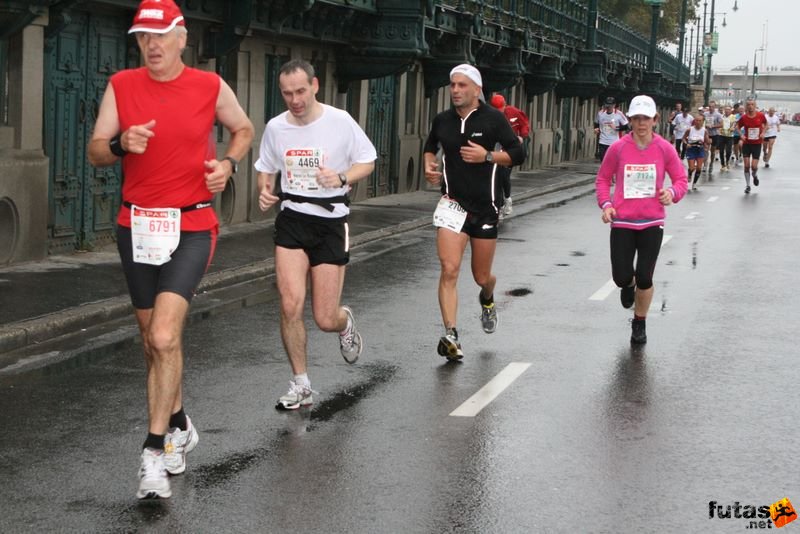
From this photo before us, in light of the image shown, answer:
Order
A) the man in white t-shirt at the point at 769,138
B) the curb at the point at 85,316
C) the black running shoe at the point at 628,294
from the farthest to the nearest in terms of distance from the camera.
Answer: the man in white t-shirt at the point at 769,138 → the black running shoe at the point at 628,294 → the curb at the point at 85,316

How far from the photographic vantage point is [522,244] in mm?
18734

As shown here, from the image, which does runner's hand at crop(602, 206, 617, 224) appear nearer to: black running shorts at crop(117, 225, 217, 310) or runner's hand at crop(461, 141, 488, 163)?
runner's hand at crop(461, 141, 488, 163)

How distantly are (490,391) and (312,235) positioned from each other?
1.51 meters

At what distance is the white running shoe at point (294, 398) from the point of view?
26.9 ft

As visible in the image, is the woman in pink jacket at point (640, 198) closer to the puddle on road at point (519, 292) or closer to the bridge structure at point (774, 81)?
the puddle on road at point (519, 292)

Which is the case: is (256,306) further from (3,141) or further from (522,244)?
(522,244)

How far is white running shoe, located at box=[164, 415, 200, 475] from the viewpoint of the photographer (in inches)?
261

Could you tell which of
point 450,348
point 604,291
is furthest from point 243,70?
point 450,348

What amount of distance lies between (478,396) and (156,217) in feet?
9.47

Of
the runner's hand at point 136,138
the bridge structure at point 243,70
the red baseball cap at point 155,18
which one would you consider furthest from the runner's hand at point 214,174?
the bridge structure at point 243,70

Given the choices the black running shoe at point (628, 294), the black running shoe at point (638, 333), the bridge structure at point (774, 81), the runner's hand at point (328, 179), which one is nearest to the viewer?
the runner's hand at point (328, 179)

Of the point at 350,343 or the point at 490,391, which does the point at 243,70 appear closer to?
the point at 350,343

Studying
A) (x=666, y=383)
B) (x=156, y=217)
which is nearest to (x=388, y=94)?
(x=666, y=383)

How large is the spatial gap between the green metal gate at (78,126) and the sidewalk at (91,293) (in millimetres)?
338
